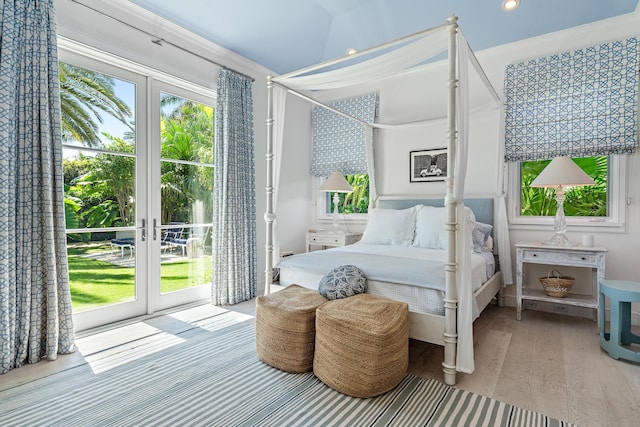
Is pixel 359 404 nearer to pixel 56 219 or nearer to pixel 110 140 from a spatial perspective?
pixel 56 219

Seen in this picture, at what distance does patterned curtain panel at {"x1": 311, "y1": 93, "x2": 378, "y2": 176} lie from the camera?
14.8ft

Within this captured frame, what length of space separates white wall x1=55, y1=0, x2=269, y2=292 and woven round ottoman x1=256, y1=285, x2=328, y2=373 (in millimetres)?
1982

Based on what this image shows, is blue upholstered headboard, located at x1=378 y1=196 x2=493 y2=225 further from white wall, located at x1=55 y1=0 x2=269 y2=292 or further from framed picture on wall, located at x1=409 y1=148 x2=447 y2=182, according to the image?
white wall, located at x1=55 y1=0 x2=269 y2=292

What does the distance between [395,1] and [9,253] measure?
3757 millimetres

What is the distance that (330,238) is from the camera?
450 centimetres

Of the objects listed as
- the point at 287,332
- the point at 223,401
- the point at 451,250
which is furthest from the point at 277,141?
the point at 223,401

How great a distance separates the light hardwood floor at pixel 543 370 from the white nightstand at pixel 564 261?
0.84 feet

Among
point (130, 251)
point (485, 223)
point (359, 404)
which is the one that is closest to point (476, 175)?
point (485, 223)

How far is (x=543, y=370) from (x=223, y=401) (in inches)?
83.4

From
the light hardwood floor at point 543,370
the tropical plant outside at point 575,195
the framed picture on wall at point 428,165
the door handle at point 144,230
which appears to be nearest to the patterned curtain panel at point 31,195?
the light hardwood floor at point 543,370

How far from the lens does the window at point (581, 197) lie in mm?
3178

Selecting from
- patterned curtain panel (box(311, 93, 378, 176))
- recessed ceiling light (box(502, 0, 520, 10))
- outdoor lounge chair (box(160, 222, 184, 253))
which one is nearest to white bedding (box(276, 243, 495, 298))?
outdoor lounge chair (box(160, 222, 184, 253))

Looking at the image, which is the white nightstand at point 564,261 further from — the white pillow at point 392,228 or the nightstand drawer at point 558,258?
the white pillow at point 392,228

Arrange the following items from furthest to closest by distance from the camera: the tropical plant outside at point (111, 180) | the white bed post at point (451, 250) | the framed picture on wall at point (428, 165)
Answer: the framed picture on wall at point (428, 165) → the tropical plant outside at point (111, 180) → the white bed post at point (451, 250)
